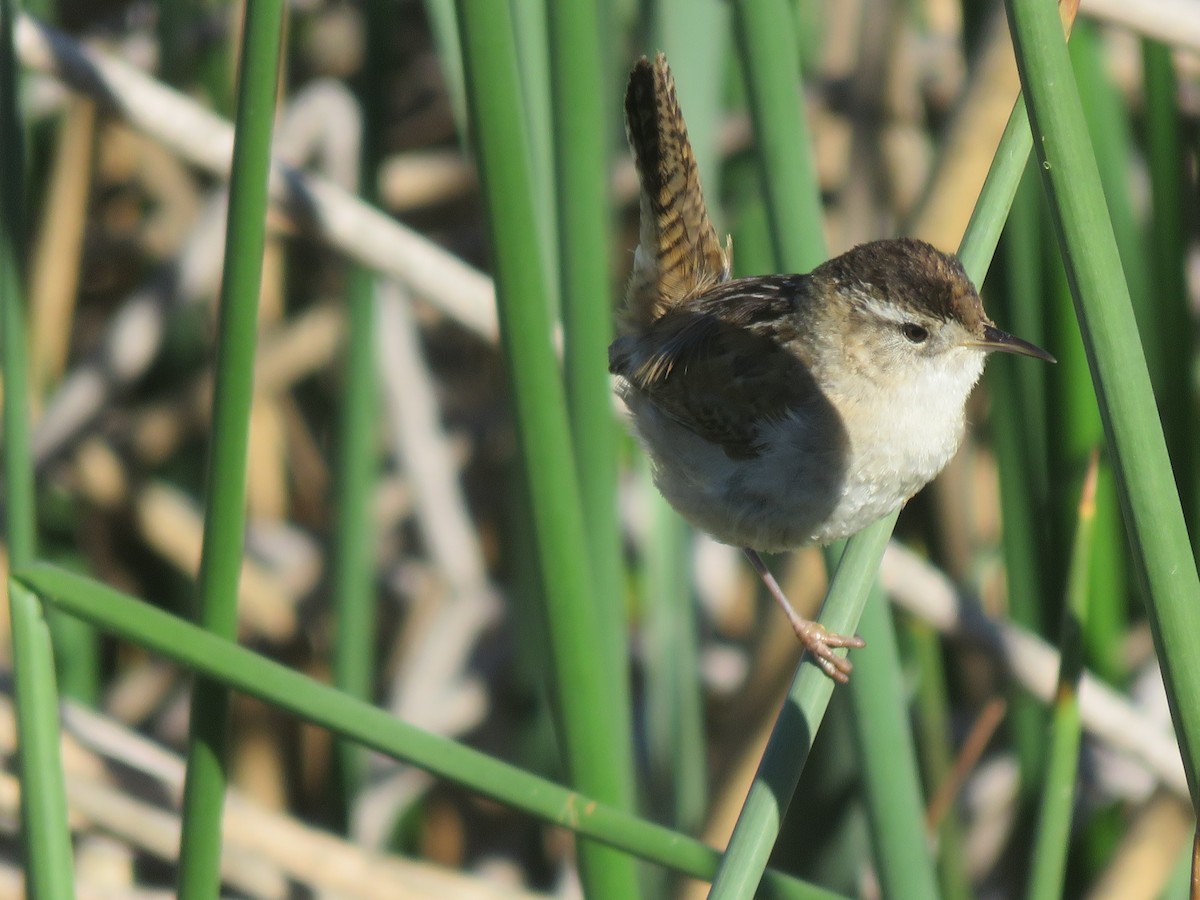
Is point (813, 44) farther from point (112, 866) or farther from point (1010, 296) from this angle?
point (112, 866)

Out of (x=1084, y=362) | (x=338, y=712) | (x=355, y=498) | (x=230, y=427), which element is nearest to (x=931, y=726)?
(x=1084, y=362)

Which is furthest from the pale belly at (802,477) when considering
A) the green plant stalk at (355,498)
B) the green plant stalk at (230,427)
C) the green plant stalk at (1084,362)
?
the green plant stalk at (230,427)

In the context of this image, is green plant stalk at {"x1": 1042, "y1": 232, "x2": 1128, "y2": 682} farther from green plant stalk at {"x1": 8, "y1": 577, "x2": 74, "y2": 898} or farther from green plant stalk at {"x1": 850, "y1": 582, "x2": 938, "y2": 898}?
green plant stalk at {"x1": 8, "y1": 577, "x2": 74, "y2": 898}

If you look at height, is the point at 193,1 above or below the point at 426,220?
above

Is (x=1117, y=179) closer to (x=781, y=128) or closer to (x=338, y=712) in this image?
(x=781, y=128)

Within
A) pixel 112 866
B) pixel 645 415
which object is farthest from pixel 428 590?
pixel 645 415

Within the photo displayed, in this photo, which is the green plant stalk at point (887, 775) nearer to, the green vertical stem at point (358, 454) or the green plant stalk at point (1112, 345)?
the green plant stalk at point (1112, 345)

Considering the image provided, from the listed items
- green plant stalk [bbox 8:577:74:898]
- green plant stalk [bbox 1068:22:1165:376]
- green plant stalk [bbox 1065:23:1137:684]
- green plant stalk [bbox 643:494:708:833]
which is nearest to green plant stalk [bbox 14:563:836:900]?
green plant stalk [bbox 8:577:74:898]
